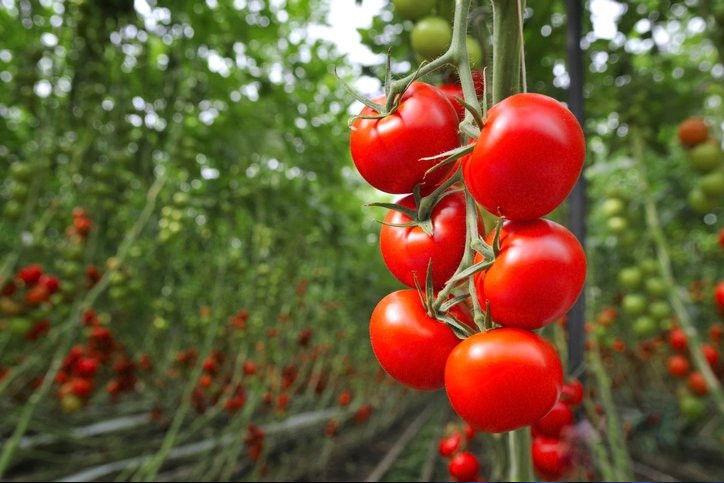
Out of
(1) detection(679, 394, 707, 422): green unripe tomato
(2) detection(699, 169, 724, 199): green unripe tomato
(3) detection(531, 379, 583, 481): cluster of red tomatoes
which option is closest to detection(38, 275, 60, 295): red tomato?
(3) detection(531, 379, 583, 481): cluster of red tomatoes

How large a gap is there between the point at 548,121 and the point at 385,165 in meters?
0.12

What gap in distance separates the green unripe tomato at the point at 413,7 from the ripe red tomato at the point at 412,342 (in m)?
0.46

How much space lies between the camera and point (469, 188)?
34 cm

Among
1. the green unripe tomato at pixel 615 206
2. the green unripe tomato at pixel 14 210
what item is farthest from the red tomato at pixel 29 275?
the green unripe tomato at pixel 615 206

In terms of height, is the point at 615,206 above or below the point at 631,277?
above

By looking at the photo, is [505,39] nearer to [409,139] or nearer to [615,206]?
[409,139]

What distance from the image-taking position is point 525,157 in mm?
329

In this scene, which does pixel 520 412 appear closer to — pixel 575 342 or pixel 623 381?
pixel 575 342

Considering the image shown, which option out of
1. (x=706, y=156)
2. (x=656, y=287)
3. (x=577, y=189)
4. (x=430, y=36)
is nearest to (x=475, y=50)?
(x=430, y=36)

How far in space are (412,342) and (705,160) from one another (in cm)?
127

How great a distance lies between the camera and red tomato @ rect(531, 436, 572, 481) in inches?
25.3

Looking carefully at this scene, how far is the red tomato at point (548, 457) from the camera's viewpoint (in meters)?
0.64

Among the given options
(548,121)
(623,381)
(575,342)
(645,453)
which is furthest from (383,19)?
(623,381)

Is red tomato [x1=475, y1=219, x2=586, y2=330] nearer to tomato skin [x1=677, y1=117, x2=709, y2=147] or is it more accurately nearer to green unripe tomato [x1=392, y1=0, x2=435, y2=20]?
green unripe tomato [x1=392, y1=0, x2=435, y2=20]
